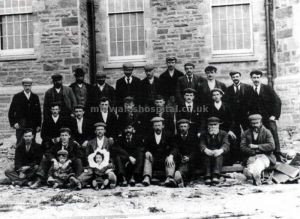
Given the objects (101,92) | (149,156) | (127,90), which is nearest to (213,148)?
(149,156)

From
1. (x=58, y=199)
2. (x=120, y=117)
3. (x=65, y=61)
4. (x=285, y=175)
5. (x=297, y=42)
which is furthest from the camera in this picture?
(x=65, y=61)

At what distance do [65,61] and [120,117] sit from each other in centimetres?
324

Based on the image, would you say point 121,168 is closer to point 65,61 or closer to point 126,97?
point 126,97

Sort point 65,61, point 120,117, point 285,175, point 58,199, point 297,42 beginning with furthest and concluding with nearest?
point 65,61 → point 297,42 → point 120,117 → point 285,175 → point 58,199

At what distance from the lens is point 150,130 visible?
9391 millimetres

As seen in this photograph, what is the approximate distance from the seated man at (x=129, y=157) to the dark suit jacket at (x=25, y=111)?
2.35 metres

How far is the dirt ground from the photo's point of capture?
23.2 ft

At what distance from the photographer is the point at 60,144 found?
9.37m

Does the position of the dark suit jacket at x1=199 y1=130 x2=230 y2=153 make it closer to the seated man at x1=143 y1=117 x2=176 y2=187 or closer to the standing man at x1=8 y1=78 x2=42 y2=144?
the seated man at x1=143 y1=117 x2=176 y2=187

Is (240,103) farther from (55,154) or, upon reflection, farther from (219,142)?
Answer: (55,154)

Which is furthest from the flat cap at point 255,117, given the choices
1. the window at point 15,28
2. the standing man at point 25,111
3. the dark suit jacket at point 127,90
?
the window at point 15,28

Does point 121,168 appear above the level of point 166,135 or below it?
below

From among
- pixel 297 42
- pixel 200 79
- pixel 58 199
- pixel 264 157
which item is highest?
pixel 297 42

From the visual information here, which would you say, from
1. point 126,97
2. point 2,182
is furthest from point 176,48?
point 2,182
